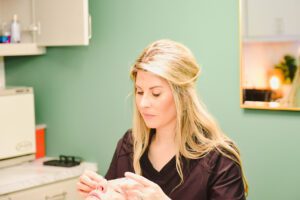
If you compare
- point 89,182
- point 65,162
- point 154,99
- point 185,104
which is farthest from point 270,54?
point 65,162

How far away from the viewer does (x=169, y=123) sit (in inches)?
73.6

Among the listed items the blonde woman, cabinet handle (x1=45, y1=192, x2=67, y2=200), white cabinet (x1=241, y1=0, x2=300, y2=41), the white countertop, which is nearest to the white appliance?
the white countertop

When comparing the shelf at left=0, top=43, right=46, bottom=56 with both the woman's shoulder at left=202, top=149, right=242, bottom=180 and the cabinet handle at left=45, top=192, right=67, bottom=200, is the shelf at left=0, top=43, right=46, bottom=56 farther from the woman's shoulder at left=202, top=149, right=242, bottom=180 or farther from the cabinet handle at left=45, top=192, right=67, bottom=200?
the woman's shoulder at left=202, top=149, right=242, bottom=180

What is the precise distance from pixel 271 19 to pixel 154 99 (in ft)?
3.03

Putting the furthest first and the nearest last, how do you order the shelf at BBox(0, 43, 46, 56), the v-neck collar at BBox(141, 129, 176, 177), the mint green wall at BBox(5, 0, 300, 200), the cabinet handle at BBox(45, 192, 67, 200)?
the shelf at BBox(0, 43, 46, 56), the cabinet handle at BBox(45, 192, 67, 200), the mint green wall at BBox(5, 0, 300, 200), the v-neck collar at BBox(141, 129, 176, 177)

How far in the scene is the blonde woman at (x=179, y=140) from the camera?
173cm

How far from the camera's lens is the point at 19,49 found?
2.94 m

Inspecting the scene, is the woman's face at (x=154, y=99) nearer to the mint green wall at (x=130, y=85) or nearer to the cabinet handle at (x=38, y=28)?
the mint green wall at (x=130, y=85)

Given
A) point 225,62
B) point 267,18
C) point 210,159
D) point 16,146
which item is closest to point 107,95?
point 16,146

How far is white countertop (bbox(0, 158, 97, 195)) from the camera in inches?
104

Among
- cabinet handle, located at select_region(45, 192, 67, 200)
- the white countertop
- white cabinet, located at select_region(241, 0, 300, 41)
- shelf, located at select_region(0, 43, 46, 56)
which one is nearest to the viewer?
white cabinet, located at select_region(241, 0, 300, 41)

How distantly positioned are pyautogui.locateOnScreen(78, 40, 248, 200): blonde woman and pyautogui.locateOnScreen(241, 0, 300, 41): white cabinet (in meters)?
0.73

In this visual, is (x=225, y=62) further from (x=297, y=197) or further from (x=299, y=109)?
(x=297, y=197)

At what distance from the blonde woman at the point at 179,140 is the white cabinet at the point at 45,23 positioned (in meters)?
0.92
